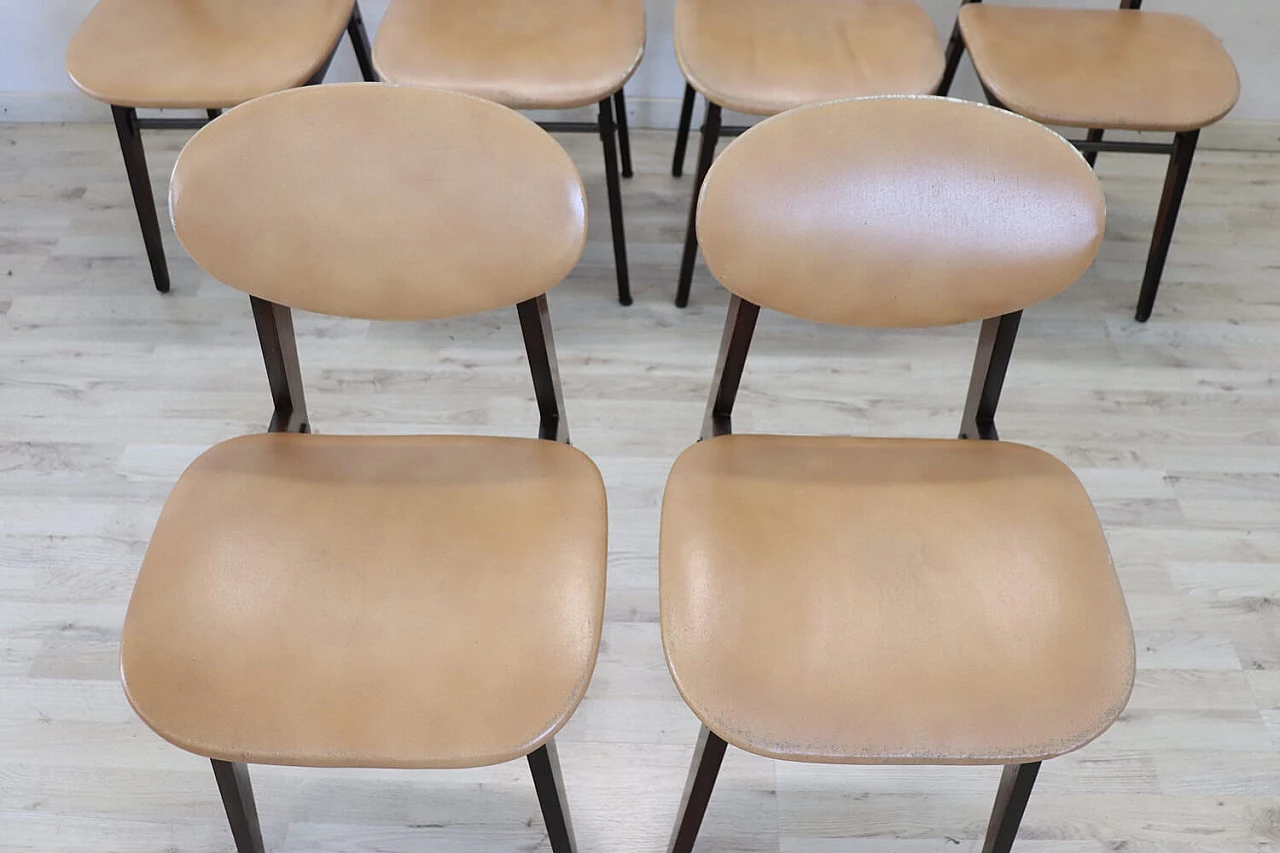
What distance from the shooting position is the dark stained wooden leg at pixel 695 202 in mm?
1710

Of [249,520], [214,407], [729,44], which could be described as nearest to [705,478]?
[249,520]

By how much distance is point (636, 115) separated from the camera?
238 cm

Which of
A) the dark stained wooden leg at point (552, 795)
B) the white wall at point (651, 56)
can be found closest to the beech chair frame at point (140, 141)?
the white wall at point (651, 56)

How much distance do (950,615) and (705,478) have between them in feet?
0.95

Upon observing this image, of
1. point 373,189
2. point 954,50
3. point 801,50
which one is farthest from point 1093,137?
point 373,189

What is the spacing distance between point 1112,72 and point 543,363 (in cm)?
116

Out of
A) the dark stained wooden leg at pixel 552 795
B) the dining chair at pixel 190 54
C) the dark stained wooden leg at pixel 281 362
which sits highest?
the dining chair at pixel 190 54

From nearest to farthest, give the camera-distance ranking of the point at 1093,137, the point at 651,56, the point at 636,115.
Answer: the point at 1093,137, the point at 651,56, the point at 636,115

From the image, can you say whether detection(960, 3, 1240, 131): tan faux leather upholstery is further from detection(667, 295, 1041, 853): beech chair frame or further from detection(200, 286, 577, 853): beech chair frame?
detection(200, 286, 577, 853): beech chair frame

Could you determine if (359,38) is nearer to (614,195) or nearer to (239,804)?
(614,195)

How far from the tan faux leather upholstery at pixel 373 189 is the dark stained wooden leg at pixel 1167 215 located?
1228 mm

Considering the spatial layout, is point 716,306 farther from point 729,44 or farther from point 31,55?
point 31,55

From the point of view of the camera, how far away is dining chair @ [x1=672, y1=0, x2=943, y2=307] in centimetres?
162

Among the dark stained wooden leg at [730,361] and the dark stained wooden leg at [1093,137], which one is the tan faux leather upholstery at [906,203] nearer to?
the dark stained wooden leg at [730,361]
